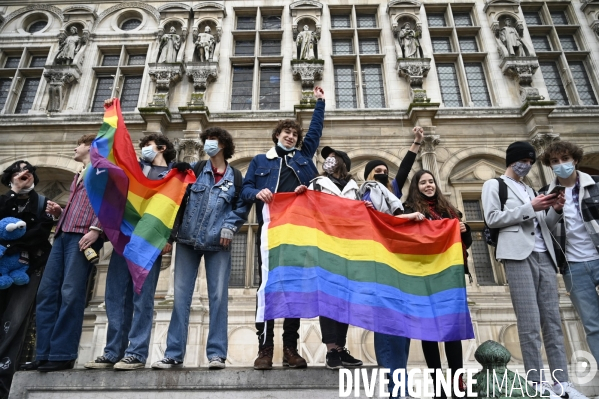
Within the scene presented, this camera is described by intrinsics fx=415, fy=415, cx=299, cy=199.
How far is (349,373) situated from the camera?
146 inches

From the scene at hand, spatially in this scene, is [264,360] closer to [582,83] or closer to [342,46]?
[342,46]

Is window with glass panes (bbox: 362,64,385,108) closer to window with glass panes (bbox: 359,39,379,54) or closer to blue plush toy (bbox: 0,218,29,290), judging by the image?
window with glass panes (bbox: 359,39,379,54)

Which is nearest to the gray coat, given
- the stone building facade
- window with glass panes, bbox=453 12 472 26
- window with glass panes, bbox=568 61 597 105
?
the stone building facade

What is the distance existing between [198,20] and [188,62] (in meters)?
2.09

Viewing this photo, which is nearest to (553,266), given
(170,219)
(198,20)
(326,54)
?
(170,219)

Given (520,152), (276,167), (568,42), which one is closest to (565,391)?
(520,152)

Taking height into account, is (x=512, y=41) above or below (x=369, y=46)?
below

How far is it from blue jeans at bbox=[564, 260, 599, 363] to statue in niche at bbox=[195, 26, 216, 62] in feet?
37.9

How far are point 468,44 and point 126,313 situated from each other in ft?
45.0

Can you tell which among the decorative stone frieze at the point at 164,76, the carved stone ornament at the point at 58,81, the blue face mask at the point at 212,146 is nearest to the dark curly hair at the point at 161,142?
the blue face mask at the point at 212,146

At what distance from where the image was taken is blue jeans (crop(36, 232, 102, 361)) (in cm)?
439

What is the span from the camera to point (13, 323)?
4.85 metres

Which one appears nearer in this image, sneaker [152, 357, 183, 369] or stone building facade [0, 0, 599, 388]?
sneaker [152, 357, 183, 369]

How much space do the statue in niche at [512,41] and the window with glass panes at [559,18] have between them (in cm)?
226
